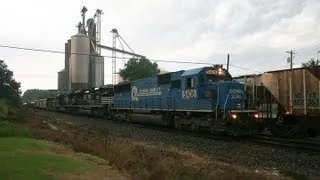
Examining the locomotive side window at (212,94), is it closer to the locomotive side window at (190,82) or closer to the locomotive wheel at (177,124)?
the locomotive side window at (190,82)

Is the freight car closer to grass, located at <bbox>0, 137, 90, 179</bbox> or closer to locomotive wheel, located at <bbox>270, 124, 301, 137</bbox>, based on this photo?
locomotive wheel, located at <bbox>270, 124, 301, 137</bbox>

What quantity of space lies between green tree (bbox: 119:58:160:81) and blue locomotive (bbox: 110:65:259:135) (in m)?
65.8

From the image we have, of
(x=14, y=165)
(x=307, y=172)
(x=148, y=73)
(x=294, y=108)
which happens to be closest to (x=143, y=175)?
(x=14, y=165)

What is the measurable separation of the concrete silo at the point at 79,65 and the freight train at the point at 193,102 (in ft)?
164

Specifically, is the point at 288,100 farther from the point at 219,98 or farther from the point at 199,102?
the point at 199,102

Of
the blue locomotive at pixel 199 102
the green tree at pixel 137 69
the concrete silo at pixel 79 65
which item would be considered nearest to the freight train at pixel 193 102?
the blue locomotive at pixel 199 102

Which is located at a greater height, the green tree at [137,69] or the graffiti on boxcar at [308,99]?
the green tree at [137,69]

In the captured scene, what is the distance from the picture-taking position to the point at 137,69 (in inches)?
3917

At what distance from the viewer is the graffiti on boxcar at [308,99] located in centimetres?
2022

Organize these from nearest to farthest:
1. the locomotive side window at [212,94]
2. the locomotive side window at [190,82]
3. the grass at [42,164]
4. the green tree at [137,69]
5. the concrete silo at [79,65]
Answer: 1. the grass at [42,164]
2. the locomotive side window at [212,94]
3. the locomotive side window at [190,82]
4. the concrete silo at [79,65]
5. the green tree at [137,69]

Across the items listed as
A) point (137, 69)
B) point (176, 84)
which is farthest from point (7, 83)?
point (176, 84)

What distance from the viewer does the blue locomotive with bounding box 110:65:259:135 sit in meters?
23.0

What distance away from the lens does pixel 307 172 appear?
1260 centimetres

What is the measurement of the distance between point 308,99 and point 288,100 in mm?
1269
